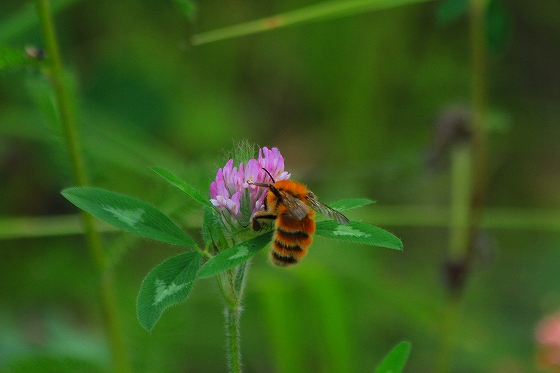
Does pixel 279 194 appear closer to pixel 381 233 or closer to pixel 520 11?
pixel 381 233

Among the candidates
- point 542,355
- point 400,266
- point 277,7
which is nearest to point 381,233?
point 542,355

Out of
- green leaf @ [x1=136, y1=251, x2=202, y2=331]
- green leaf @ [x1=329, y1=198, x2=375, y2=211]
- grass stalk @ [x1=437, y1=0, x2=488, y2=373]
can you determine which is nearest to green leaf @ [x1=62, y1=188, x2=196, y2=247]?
green leaf @ [x1=136, y1=251, x2=202, y2=331]

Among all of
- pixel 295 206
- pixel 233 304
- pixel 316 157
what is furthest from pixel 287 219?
pixel 316 157

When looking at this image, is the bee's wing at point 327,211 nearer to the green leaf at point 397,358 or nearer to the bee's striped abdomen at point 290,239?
the bee's striped abdomen at point 290,239

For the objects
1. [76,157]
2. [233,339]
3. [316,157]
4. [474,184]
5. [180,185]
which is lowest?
[233,339]

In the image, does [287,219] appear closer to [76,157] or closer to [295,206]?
[295,206]

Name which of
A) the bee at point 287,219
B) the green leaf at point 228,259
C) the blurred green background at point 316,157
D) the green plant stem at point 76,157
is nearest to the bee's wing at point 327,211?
the bee at point 287,219
